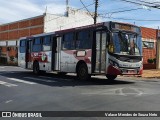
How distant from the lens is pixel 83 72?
1852cm

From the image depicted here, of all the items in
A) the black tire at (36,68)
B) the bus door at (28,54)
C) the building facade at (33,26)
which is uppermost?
the building facade at (33,26)

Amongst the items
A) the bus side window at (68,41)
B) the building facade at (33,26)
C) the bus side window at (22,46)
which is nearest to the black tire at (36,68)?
the bus side window at (22,46)

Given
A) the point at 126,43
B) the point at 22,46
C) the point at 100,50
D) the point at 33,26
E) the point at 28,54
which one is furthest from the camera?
the point at 33,26

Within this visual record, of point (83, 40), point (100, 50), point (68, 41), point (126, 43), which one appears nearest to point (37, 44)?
point (68, 41)

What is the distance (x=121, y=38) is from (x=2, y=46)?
54706 millimetres

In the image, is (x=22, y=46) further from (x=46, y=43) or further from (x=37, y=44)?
(x=46, y=43)

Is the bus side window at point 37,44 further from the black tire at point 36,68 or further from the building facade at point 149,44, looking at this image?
the building facade at point 149,44

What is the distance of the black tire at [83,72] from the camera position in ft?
59.7

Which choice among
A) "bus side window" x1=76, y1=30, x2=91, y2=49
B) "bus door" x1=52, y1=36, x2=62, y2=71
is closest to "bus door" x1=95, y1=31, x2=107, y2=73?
"bus side window" x1=76, y1=30, x2=91, y2=49

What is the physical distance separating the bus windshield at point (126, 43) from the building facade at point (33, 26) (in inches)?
1413

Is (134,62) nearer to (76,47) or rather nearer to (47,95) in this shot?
(76,47)

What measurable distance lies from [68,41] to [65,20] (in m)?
35.6

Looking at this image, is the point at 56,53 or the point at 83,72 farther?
the point at 56,53

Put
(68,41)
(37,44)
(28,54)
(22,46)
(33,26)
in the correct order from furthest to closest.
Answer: (33,26)
(22,46)
(28,54)
(37,44)
(68,41)
